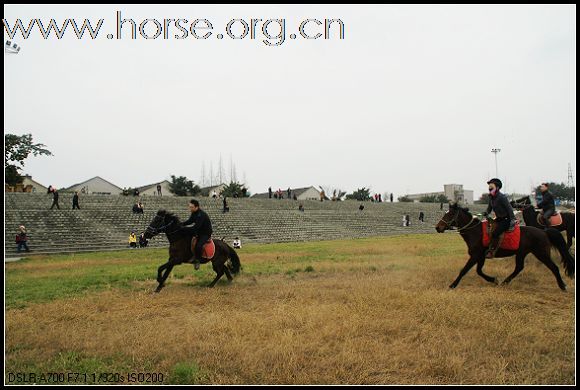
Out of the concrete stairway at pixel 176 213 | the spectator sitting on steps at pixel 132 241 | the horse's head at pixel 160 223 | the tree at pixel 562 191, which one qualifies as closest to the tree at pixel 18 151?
the concrete stairway at pixel 176 213

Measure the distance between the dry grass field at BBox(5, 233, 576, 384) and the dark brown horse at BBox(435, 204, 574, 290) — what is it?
40cm

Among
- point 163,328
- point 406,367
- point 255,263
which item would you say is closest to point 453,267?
point 255,263

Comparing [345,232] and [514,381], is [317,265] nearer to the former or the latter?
[514,381]

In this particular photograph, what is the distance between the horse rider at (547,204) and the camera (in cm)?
1082

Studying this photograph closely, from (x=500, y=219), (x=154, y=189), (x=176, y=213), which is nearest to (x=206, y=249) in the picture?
(x=500, y=219)

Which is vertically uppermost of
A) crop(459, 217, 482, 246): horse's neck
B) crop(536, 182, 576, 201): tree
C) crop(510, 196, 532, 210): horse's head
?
crop(536, 182, 576, 201): tree

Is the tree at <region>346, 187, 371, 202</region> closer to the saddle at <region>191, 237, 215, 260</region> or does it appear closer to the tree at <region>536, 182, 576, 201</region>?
the tree at <region>536, 182, 576, 201</region>

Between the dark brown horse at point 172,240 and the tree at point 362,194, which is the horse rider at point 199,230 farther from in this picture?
the tree at point 362,194

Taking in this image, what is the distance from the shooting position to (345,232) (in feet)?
116

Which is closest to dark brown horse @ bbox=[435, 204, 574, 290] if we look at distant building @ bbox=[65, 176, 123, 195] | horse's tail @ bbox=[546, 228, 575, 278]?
horse's tail @ bbox=[546, 228, 575, 278]

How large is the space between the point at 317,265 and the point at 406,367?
29.5 feet

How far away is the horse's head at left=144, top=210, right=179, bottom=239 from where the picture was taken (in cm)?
907

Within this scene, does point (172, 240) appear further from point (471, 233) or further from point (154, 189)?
point (154, 189)

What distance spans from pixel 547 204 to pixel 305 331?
8.93m
